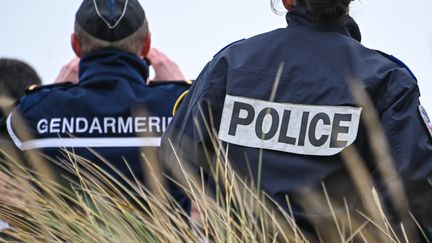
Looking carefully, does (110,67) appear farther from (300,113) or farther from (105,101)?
(300,113)

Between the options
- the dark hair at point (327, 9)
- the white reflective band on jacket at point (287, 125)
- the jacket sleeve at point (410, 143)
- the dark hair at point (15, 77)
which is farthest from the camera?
the dark hair at point (15, 77)

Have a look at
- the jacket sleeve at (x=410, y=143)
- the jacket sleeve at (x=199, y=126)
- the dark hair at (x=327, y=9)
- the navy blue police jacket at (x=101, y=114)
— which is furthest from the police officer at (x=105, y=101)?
the jacket sleeve at (x=410, y=143)

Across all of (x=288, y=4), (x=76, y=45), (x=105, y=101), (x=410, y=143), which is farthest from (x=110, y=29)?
(x=410, y=143)

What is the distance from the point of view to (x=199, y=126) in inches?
99.6

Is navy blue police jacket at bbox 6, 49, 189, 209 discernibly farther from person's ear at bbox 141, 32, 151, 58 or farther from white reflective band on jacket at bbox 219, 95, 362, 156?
white reflective band on jacket at bbox 219, 95, 362, 156

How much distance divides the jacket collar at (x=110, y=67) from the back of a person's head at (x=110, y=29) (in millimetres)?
36

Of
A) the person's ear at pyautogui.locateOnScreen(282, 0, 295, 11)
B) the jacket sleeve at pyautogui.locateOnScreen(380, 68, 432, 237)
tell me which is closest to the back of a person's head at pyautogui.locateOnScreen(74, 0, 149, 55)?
the person's ear at pyautogui.locateOnScreen(282, 0, 295, 11)

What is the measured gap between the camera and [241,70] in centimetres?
256

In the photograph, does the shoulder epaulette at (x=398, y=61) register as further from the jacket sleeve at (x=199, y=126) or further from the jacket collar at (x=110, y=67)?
the jacket collar at (x=110, y=67)

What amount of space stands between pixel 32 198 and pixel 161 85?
1138mm

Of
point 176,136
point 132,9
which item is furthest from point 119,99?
point 176,136

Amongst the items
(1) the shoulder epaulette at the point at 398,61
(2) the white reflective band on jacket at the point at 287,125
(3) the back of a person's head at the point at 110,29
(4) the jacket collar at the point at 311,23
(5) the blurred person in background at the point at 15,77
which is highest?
(4) the jacket collar at the point at 311,23

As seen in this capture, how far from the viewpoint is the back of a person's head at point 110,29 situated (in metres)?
3.60

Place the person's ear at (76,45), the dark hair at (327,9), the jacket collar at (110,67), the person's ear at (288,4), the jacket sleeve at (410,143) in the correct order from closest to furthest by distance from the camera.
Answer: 1. the jacket sleeve at (410,143)
2. the dark hair at (327,9)
3. the person's ear at (288,4)
4. the jacket collar at (110,67)
5. the person's ear at (76,45)
